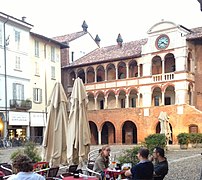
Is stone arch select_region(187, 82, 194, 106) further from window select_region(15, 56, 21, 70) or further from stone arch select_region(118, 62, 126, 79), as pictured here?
window select_region(15, 56, 21, 70)

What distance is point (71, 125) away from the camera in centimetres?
1055

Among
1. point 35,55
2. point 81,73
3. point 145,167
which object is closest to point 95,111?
point 81,73

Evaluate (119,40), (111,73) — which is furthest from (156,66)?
(119,40)

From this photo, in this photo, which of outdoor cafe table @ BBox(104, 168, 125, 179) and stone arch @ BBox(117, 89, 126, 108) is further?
stone arch @ BBox(117, 89, 126, 108)

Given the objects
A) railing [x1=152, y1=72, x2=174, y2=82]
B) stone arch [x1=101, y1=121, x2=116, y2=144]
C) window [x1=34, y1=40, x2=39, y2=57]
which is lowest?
stone arch [x1=101, y1=121, x2=116, y2=144]

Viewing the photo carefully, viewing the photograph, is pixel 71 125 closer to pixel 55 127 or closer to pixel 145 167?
pixel 55 127

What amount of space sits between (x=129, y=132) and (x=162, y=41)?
9888mm

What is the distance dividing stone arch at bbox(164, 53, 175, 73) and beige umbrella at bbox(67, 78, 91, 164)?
24924mm

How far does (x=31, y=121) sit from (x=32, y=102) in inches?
79.7

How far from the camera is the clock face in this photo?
3359 centimetres

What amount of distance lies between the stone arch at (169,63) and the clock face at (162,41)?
1.08 meters

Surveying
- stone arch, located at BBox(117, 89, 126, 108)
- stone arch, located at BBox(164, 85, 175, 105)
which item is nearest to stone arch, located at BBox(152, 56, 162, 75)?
stone arch, located at BBox(164, 85, 175, 105)

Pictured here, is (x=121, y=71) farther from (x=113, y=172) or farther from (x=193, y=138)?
(x=113, y=172)

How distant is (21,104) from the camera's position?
3142 cm
